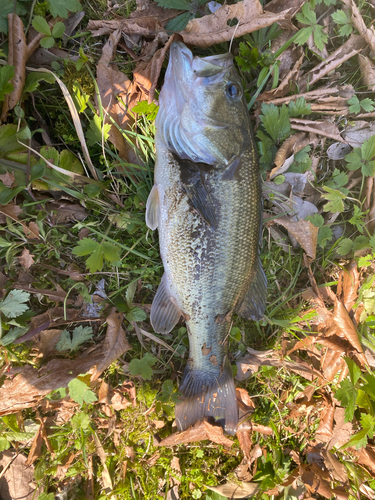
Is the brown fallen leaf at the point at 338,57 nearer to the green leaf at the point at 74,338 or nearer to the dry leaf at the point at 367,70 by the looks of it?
the dry leaf at the point at 367,70

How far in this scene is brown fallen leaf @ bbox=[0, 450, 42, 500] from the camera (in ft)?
7.47

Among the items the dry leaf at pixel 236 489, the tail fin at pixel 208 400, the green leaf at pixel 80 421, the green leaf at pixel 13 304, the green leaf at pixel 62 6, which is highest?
the green leaf at pixel 62 6

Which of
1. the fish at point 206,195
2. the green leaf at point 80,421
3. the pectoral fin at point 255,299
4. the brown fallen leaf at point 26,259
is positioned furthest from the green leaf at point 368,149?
the green leaf at point 80,421

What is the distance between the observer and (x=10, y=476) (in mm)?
2309

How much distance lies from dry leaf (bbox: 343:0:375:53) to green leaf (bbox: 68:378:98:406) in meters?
3.63

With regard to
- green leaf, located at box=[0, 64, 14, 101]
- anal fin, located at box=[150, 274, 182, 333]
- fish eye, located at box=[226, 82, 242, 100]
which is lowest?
anal fin, located at box=[150, 274, 182, 333]

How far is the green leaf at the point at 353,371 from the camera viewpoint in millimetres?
2270

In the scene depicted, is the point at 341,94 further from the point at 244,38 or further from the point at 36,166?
the point at 36,166

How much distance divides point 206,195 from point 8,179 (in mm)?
1446

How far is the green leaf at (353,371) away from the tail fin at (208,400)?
99 centimetres

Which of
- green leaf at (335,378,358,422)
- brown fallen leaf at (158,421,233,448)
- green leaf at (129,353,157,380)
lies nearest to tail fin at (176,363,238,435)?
brown fallen leaf at (158,421,233,448)

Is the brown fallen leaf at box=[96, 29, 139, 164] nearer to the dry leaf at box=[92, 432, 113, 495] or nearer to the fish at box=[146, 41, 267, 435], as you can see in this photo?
the fish at box=[146, 41, 267, 435]

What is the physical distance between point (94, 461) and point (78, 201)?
2.26 m

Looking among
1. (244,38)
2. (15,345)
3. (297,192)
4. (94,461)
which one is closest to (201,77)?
(244,38)
